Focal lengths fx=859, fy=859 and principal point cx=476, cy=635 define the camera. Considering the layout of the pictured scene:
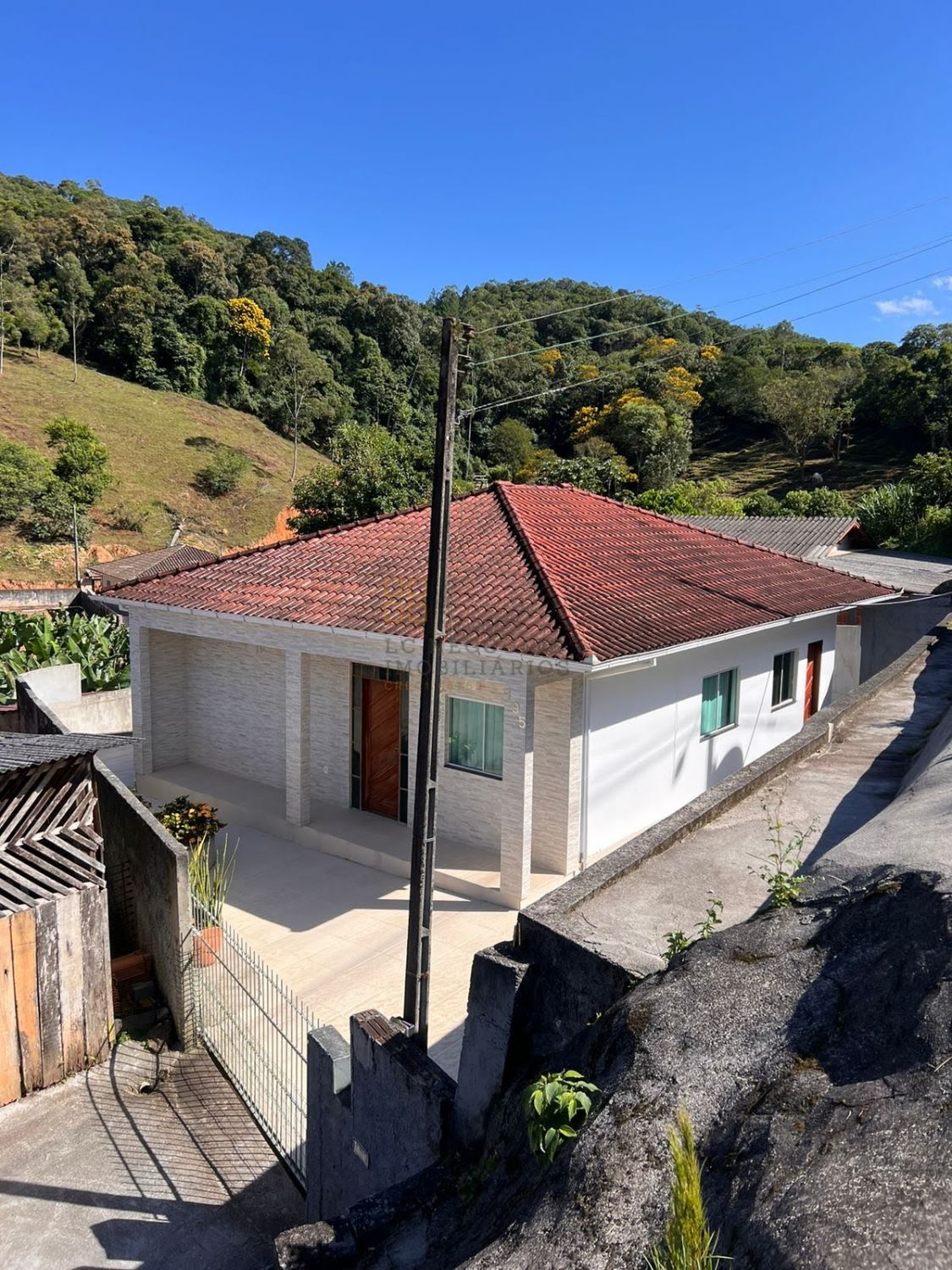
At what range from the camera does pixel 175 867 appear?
754 cm

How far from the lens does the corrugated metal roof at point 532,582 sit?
10148mm

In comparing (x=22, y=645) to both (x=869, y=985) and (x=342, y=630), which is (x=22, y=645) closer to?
(x=342, y=630)

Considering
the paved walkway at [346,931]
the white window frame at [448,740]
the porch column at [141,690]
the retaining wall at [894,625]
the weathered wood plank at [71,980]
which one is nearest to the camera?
the weathered wood plank at [71,980]

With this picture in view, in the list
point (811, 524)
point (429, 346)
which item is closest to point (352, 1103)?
point (811, 524)

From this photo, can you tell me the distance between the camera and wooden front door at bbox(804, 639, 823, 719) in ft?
50.8

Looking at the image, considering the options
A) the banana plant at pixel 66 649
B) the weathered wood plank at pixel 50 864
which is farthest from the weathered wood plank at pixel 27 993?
the banana plant at pixel 66 649

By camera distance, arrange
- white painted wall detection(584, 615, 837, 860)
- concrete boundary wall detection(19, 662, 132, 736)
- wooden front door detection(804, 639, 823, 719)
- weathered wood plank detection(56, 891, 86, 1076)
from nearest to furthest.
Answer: weathered wood plank detection(56, 891, 86, 1076)
white painted wall detection(584, 615, 837, 860)
wooden front door detection(804, 639, 823, 719)
concrete boundary wall detection(19, 662, 132, 736)

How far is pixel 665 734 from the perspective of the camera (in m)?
11.5

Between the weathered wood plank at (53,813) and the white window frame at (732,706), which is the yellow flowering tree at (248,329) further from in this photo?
the weathered wood plank at (53,813)

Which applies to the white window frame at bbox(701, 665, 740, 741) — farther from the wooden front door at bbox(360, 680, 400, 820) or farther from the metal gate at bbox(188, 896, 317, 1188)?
the metal gate at bbox(188, 896, 317, 1188)

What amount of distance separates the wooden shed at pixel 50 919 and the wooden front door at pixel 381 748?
491 cm

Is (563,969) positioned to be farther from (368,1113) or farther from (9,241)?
(9,241)

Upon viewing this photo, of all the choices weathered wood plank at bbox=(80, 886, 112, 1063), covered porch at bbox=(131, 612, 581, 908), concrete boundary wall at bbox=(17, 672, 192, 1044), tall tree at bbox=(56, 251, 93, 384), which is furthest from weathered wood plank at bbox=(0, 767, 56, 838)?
tall tree at bbox=(56, 251, 93, 384)

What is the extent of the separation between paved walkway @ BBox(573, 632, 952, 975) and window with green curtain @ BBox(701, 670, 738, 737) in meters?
2.62
